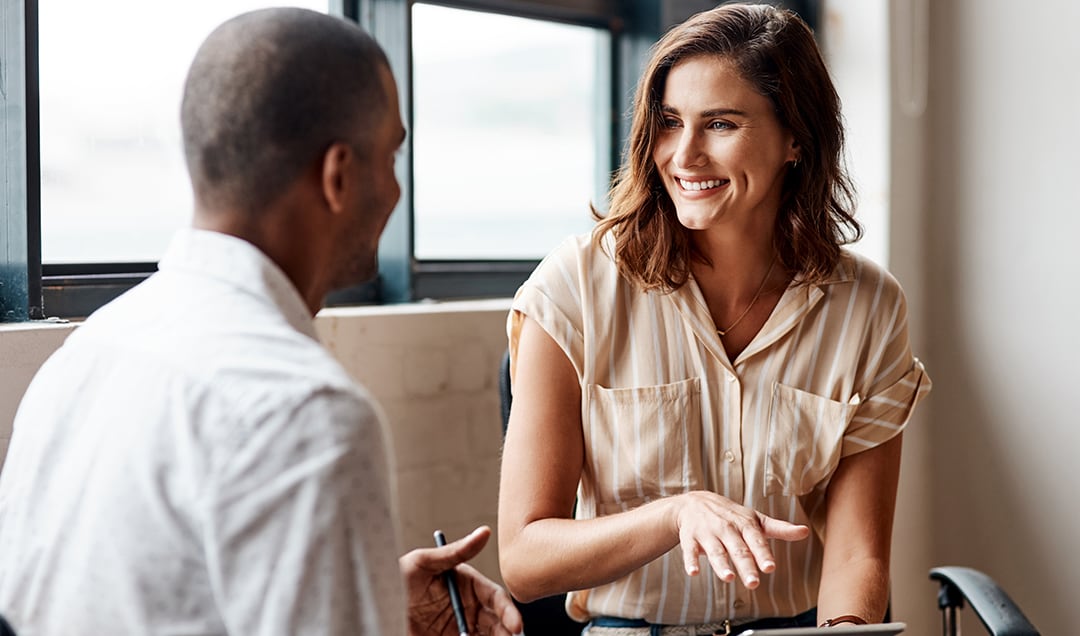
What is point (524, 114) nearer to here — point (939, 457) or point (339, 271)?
point (939, 457)

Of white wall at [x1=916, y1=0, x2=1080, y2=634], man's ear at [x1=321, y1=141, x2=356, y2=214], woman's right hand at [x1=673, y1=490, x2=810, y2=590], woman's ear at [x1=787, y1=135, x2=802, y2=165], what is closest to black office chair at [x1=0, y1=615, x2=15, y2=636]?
man's ear at [x1=321, y1=141, x2=356, y2=214]

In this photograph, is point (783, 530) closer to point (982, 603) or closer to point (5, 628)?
point (982, 603)

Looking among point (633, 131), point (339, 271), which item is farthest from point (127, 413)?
point (633, 131)

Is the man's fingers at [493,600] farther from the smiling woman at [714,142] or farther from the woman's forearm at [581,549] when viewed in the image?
the smiling woman at [714,142]

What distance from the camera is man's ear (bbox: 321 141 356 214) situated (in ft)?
2.88

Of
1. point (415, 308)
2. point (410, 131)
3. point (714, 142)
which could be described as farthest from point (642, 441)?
point (410, 131)

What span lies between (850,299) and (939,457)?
108 cm

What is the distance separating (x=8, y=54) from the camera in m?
1.60

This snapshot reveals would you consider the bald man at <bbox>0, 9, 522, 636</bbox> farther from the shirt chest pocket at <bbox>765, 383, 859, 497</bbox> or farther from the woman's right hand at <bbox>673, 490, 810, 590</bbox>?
the shirt chest pocket at <bbox>765, 383, 859, 497</bbox>

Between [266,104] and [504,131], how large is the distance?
5.21 ft

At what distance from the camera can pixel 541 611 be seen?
1758 mm

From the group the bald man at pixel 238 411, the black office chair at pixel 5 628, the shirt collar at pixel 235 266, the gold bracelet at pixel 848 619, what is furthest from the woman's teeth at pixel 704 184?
the black office chair at pixel 5 628

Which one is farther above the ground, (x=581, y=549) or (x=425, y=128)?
(x=425, y=128)

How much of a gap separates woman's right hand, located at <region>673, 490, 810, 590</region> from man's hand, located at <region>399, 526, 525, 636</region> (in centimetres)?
22
